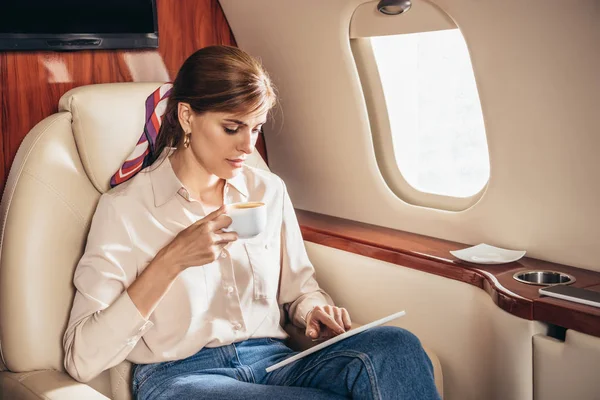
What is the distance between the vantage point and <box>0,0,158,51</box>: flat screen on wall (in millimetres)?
2004

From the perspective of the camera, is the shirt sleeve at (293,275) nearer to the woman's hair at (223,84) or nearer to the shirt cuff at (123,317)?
the woman's hair at (223,84)

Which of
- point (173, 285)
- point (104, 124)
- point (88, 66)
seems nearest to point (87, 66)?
point (88, 66)

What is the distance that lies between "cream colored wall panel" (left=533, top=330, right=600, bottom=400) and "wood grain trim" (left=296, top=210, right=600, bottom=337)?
38mm

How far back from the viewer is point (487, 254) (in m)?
1.93

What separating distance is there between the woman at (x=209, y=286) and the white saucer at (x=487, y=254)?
0.39 meters

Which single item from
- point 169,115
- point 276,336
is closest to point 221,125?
point 169,115

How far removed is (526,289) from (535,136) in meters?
0.41

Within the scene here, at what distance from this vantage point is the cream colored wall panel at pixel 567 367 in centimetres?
151

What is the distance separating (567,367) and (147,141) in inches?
46.7

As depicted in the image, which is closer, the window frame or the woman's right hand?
the woman's right hand

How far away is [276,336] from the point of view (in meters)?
1.87

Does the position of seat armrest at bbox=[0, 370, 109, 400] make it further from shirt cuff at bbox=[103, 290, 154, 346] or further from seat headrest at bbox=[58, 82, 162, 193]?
seat headrest at bbox=[58, 82, 162, 193]

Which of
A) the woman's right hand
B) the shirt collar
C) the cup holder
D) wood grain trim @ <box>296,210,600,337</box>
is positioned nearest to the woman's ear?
the shirt collar

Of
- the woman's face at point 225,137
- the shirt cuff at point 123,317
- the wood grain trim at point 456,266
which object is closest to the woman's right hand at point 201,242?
the shirt cuff at point 123,317
